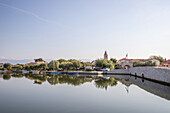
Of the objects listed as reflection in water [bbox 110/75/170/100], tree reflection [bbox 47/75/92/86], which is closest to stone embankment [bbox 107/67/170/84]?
reflection in water [bbox 110/75/170/100]

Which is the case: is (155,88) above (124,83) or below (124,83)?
above

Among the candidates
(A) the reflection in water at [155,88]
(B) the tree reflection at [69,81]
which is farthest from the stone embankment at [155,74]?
(B) the tree reflection at [69,81]

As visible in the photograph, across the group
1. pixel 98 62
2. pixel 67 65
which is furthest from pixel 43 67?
pixel 98 62

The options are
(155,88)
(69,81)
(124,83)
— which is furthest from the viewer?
(69,81)

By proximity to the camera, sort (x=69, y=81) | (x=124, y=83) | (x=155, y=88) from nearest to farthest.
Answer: (x=155, y=88) → (x=124, y=83) → (x=69, y=81)

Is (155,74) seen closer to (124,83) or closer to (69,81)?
(124,83)

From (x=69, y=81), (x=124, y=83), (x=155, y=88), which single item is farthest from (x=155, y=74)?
(x=69, y=81)

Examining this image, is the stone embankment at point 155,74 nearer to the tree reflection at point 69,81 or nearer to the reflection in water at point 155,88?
the reflection in water at point 155,88

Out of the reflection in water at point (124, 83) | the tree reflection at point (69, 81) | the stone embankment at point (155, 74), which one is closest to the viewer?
the reflection in water at point (124, 83)

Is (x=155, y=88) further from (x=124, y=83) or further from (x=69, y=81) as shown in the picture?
(x=69, y=81)

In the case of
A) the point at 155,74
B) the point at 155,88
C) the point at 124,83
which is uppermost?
the point at 155,74

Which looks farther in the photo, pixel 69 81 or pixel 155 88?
pixel 69 81

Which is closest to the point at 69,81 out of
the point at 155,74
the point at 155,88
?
the point at 155,74

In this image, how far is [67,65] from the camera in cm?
5941
